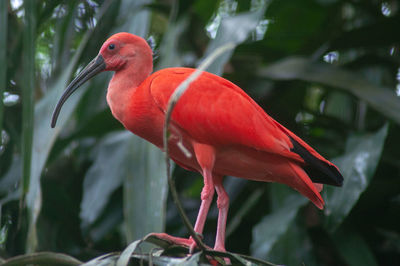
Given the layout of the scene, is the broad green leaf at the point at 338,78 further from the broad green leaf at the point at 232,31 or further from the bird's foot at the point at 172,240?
the bird's foot at the point at 172,240

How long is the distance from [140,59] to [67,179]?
2.06 metres

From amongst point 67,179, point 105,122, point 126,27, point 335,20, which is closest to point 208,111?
point 105,122

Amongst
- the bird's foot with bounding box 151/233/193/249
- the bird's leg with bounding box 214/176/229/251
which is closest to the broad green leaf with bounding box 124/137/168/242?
the bird's leg with bounding box 214/176/229/251

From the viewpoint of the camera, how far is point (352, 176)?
308 centimetres

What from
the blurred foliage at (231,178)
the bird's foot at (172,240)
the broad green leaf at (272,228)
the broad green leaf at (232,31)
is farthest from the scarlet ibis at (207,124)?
the broad green leaf at (272,228)

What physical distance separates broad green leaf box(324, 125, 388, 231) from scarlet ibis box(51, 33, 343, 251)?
635 mm

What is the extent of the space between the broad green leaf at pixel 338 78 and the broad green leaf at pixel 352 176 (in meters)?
0.18

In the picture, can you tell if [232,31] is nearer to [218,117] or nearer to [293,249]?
[218,117]

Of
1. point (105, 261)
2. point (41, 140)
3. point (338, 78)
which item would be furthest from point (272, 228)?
point (105, 261)

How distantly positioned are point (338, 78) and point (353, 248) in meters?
→ 0.99

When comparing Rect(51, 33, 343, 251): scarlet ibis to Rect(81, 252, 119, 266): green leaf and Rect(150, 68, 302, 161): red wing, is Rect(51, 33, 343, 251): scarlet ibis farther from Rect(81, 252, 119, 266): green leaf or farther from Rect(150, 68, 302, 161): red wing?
Rect(81, 252, 119, 266): green leaf

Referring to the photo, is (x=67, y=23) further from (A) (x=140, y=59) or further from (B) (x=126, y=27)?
(A) (x=140, y=59)

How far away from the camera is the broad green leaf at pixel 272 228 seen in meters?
3.17

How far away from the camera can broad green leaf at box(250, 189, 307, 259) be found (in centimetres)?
317
